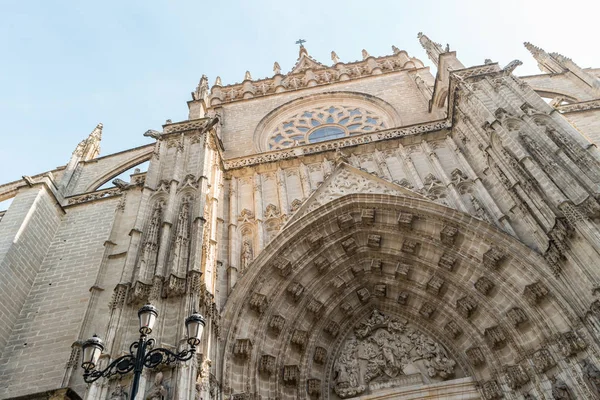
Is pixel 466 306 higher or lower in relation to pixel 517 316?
higher

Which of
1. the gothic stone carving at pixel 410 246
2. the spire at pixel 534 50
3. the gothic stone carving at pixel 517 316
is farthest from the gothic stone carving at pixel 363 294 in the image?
the spire at pixel 534 50

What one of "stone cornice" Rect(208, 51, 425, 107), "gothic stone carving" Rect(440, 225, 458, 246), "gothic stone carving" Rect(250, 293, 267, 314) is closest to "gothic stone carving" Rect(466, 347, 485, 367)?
"gothic stone carving" Rect(440, 225, 458, 246)

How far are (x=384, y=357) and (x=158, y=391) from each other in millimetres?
5482

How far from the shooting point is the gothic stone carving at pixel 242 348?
8883mm

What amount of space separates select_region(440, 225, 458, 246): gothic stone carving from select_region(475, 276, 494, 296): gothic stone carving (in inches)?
39.8

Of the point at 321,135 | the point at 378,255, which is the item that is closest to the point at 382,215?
the point at 378,255

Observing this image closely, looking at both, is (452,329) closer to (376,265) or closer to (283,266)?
(376,265)

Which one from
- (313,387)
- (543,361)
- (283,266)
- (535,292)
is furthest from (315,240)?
(543,361)

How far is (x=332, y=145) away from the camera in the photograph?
14031mm

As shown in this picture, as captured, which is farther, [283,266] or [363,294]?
[363,294]

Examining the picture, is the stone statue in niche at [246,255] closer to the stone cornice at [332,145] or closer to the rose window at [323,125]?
the stone cornice at [332,145]

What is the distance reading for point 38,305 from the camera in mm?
10617

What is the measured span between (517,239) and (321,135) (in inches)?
358

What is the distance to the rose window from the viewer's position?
17.2 metres
